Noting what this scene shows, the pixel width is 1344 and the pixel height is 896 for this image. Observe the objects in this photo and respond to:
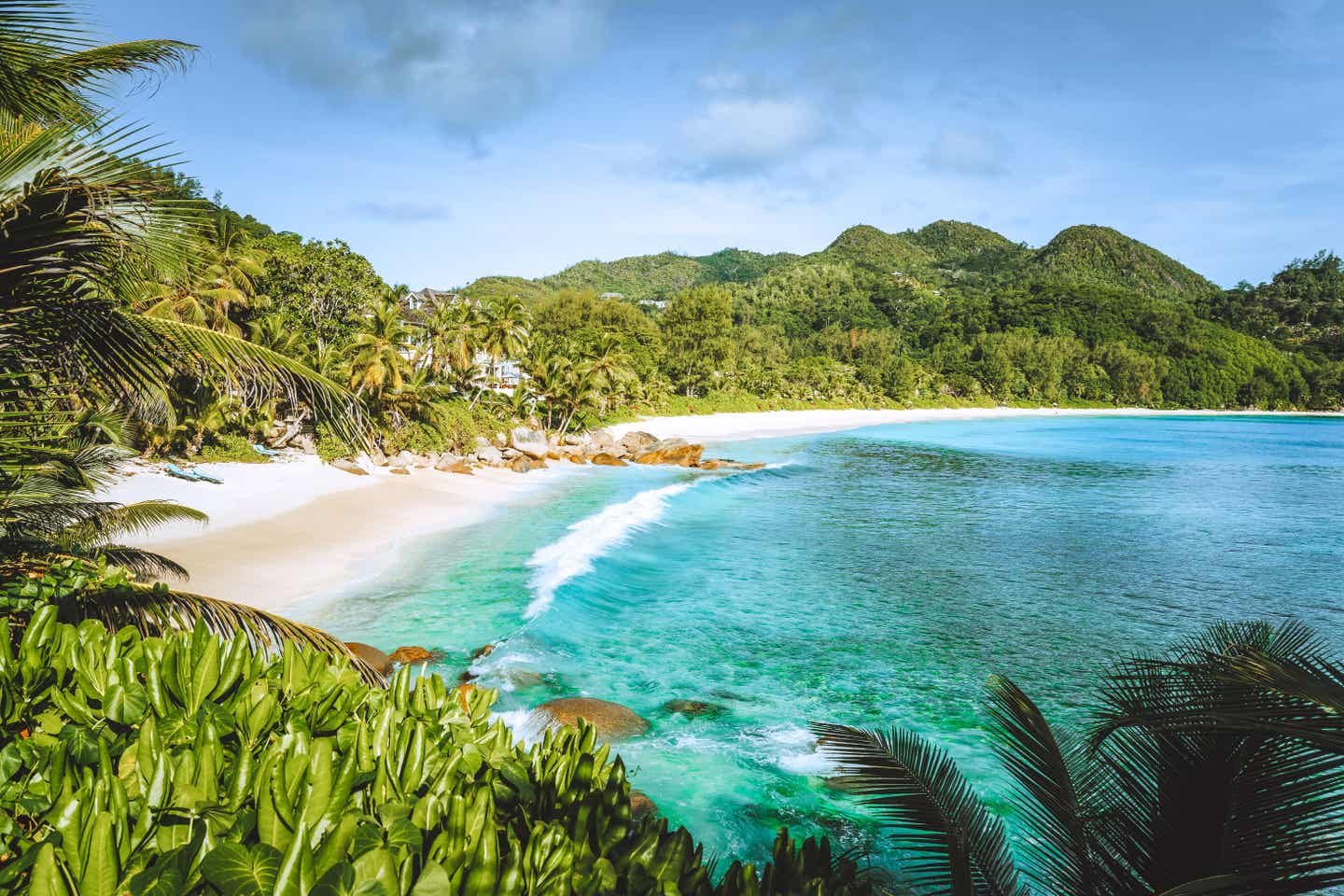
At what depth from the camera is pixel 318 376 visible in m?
5.02

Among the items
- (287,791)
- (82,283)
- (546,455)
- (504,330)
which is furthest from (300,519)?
(504,330)

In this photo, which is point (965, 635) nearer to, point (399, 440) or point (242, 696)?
point (242, 696)

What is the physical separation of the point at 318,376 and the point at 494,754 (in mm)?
3379

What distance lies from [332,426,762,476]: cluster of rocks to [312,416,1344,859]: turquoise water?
14.4 ft

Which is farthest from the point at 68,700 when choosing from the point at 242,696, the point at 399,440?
the point at 399,440

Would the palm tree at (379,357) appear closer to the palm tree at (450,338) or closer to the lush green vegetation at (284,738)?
the palm tree at (450,338)

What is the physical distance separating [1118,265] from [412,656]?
656ft

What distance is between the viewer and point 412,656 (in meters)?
9.23

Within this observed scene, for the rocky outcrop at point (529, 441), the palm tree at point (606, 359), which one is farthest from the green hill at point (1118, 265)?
the rocky outcrop at point (529, 441)

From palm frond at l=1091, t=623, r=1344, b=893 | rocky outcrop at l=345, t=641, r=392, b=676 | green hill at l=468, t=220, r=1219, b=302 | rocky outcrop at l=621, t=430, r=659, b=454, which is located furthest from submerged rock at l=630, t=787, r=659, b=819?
green hill at l=468, t=220, r=1219, b=302

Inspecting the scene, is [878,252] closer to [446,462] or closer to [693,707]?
[446,462]

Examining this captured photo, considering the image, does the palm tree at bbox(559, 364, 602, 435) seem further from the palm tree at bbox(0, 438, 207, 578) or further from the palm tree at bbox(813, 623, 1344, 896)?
the palm tree at bbox(813, 623, 1344, 896)

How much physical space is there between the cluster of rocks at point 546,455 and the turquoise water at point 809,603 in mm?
4389

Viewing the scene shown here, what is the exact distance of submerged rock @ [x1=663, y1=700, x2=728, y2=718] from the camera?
342 inches
